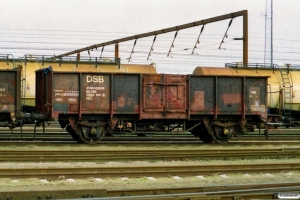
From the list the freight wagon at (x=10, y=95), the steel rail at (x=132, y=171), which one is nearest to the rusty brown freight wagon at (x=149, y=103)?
the freight wagon at (x=10, y=95)

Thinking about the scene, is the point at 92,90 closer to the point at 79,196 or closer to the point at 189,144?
the point at 189,144

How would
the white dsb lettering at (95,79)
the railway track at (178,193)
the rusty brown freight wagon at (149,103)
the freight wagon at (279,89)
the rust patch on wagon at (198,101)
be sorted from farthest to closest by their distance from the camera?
the freight wagon at (279,89), the rust patch on wagon at (198,101), the white dsb lettering at (95,79), the rusty brown freight wagon at (149,103), the railway track at (178,193)

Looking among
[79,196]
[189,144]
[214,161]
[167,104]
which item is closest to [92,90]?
[167,104]

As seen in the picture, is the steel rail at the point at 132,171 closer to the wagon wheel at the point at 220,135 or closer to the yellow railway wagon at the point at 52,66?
the wagon wheel at the point at 220,135

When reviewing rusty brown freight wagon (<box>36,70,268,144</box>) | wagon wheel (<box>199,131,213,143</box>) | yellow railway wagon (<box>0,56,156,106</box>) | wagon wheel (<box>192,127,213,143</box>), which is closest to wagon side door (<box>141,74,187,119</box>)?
rusty brown freight wagon (<box>36,70,268,144</box>)

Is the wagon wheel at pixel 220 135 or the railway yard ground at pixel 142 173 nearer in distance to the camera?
the railway yard ground at pixel 142 173

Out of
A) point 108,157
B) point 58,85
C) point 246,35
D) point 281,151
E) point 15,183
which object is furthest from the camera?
point 246,35

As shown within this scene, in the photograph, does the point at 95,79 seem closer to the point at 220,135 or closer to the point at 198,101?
the point at 198,101

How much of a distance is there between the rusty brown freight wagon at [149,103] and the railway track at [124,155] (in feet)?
11.9

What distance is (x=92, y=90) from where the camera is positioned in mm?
20812

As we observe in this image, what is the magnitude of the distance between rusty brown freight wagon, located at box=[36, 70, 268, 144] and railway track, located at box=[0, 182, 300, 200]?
36.2 feet

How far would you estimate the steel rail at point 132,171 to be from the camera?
40.3 feet

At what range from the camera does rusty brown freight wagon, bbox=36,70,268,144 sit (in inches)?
808

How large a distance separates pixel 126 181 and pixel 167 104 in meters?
9.59
